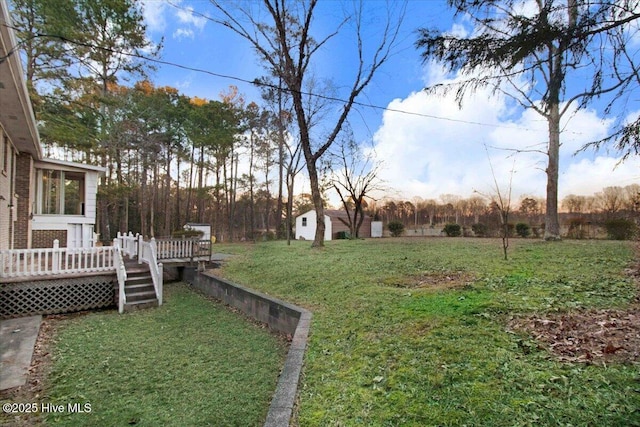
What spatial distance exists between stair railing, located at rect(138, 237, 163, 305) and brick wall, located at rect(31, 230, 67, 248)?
3.26 m

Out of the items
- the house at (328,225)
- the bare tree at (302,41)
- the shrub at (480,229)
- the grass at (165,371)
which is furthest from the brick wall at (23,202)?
the shrub at (480,229)

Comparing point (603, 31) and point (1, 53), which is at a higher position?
point (1, 53)

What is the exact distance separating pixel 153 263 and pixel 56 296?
6.52 ft

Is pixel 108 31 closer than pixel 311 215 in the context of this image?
Yes

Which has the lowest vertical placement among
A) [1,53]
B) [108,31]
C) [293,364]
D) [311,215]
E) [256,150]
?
[293,364]

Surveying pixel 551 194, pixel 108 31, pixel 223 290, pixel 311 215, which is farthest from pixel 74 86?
pixel 551 194

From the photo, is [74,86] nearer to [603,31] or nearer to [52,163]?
[52,163]

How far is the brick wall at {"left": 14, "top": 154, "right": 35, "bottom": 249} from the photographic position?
926 centimetres

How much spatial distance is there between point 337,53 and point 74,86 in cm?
1203

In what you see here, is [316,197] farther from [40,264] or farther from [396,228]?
[396,228]

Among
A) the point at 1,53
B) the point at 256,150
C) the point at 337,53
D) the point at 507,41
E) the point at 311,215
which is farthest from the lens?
the point at 311,215

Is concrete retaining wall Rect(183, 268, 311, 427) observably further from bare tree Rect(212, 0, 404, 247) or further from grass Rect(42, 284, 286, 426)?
bare tree Rect(212, 0, 404, 247)

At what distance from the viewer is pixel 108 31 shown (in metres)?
14.4

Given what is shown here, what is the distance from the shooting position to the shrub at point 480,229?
21.5m
